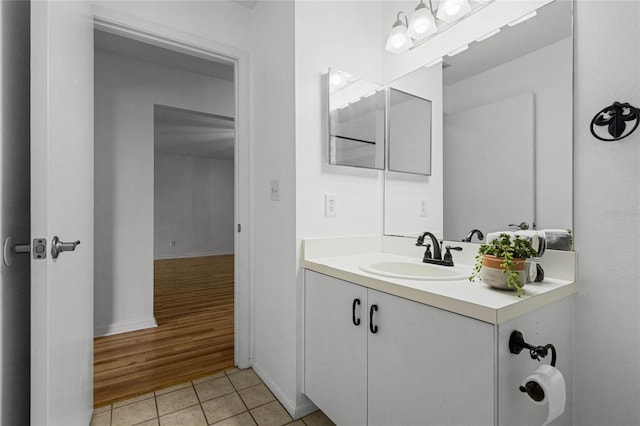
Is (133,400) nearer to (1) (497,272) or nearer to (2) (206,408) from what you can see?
(2) (206,408)

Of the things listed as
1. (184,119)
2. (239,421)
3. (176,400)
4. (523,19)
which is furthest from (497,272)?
(184,119)

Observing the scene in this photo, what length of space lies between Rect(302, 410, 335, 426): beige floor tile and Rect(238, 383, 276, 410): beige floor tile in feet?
0.83

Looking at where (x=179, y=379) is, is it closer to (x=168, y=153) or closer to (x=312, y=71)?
(x=312, y=71)

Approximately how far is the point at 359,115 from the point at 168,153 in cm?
647

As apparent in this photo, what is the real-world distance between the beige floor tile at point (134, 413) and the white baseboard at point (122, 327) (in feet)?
3.79

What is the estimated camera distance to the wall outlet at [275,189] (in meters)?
1.73

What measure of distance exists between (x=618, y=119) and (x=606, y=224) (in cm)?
34


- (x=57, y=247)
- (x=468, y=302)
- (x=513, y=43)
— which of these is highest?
(x=513, y=43)

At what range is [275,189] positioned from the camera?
1.75m

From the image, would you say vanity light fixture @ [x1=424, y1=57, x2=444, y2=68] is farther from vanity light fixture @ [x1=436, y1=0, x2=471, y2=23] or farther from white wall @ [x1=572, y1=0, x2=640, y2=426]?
white wall @ [x1=572, y1=0, x2=640, y2=426]

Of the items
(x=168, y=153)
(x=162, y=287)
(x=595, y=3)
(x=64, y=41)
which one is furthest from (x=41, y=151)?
(x=168, y=153)

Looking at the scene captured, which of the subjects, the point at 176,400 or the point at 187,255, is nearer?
the point at 176,400

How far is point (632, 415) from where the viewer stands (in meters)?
0.99

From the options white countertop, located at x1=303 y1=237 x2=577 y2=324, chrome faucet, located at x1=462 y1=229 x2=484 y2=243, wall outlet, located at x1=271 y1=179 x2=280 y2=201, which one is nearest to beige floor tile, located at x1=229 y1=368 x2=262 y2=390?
white countertop, located at x1=303 y1=237 x2=577 y2=324
